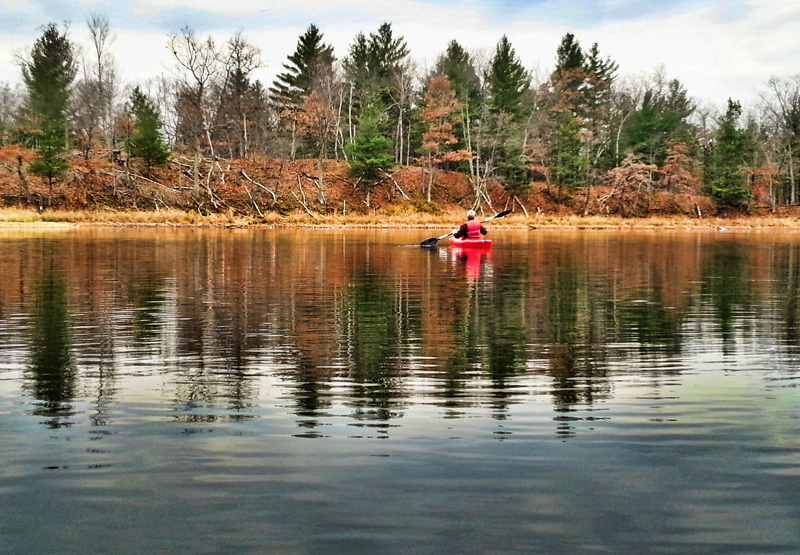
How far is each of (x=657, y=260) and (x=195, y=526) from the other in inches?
1113

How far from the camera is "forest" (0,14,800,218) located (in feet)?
226

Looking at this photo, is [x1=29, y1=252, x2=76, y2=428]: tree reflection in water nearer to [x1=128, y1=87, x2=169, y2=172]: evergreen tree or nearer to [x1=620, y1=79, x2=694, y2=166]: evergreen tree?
[x1=128, y1=87, x2=169, y2=172]: evergreen tree

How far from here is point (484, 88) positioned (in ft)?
265

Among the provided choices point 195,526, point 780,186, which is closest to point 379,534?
point 195,526

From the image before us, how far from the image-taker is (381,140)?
7219 cm

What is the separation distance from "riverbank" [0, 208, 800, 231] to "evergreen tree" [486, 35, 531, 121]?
12.0m

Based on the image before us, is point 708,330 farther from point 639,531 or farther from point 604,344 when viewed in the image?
point 639,531

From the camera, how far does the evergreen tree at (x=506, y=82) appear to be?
79938 mm

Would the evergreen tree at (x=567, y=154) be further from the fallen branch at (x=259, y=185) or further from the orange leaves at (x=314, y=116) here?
the fallen branch at (x=259, y=185)

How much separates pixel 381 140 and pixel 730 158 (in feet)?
129

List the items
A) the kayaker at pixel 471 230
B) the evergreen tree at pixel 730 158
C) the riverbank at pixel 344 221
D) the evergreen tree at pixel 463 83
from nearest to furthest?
the kayaker at pixel 471 230 → the riverbank at pixel 344 221 → the evergreen tree at pixel 463 83 → the evergreen tree at pixel 730 158

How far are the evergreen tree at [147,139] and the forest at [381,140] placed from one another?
0.18 meters

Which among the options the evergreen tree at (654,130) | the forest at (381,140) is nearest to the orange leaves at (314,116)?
the forest at (381,140)

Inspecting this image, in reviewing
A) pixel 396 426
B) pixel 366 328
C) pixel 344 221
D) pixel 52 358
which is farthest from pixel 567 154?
pixel 396 426
